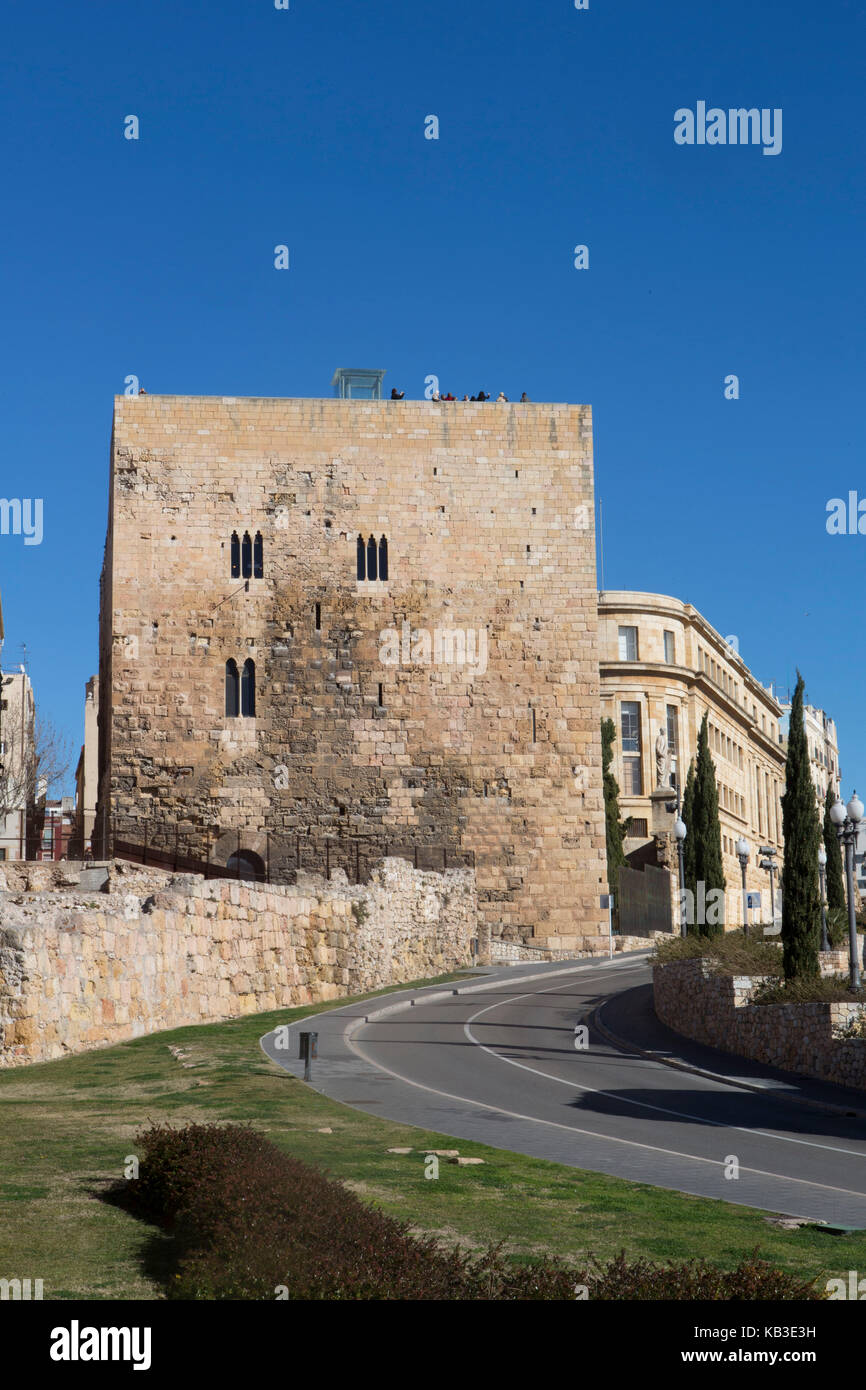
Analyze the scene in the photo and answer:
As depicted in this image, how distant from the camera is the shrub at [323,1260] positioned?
26.9 feet

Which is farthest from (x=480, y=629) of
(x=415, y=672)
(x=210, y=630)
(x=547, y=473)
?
(x=210, y=630)

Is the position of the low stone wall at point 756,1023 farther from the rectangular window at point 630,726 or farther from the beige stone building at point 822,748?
the beige stone building at point 822,748

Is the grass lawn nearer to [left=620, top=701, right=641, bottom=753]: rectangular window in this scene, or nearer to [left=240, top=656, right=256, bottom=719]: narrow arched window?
[left=240, top=656, right=256, bottom=719]: narrow arched window

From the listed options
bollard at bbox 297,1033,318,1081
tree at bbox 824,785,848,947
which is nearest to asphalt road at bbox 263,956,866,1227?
bollard at bbox 297,1033,318,1081

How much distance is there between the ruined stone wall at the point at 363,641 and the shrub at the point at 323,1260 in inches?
1450

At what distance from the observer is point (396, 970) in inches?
1687

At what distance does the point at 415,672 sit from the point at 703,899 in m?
16.3

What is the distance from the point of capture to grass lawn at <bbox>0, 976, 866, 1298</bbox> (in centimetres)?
1075

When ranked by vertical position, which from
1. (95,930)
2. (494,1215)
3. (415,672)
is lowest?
(494,1215)

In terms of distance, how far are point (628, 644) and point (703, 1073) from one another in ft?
167

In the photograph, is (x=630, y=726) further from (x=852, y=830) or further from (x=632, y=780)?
(x=852, y=830)

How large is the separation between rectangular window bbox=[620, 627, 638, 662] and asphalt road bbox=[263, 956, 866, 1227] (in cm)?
4163

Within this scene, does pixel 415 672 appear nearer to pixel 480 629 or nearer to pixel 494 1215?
pixel 480 629
